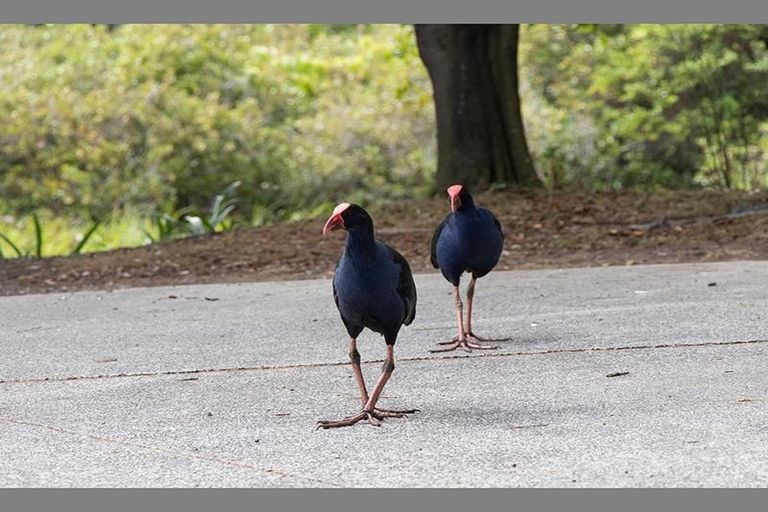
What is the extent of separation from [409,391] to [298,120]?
56.0ft

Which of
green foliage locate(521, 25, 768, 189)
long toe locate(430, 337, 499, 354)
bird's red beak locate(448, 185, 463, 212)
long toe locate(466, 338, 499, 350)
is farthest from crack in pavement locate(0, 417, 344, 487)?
green foliage locate(521, 25, 768, 189)

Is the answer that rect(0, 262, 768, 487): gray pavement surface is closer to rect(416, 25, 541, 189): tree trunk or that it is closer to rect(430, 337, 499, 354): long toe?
rect(430, 337, 499, 354): long toe

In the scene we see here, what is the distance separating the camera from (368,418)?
6250 mm

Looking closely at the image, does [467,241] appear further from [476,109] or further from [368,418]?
[476,109]

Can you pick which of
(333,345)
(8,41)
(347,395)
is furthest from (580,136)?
(347,395)

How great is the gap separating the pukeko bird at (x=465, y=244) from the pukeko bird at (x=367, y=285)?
153cm

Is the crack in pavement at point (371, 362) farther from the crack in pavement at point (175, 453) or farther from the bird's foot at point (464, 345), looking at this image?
the crack in pavement at point (175, 453)

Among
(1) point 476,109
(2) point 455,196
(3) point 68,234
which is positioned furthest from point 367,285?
(3) point 68,234

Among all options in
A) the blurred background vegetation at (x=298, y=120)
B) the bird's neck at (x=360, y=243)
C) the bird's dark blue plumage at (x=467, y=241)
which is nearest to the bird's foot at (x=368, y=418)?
the bird's neck at (x=360, y=243)

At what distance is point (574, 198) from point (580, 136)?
801 centimetres

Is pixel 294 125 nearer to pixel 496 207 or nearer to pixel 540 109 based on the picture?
pixel 540 109

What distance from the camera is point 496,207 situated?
578 inches

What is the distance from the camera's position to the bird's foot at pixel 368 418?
243 inches

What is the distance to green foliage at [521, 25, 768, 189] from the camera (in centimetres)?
2050
